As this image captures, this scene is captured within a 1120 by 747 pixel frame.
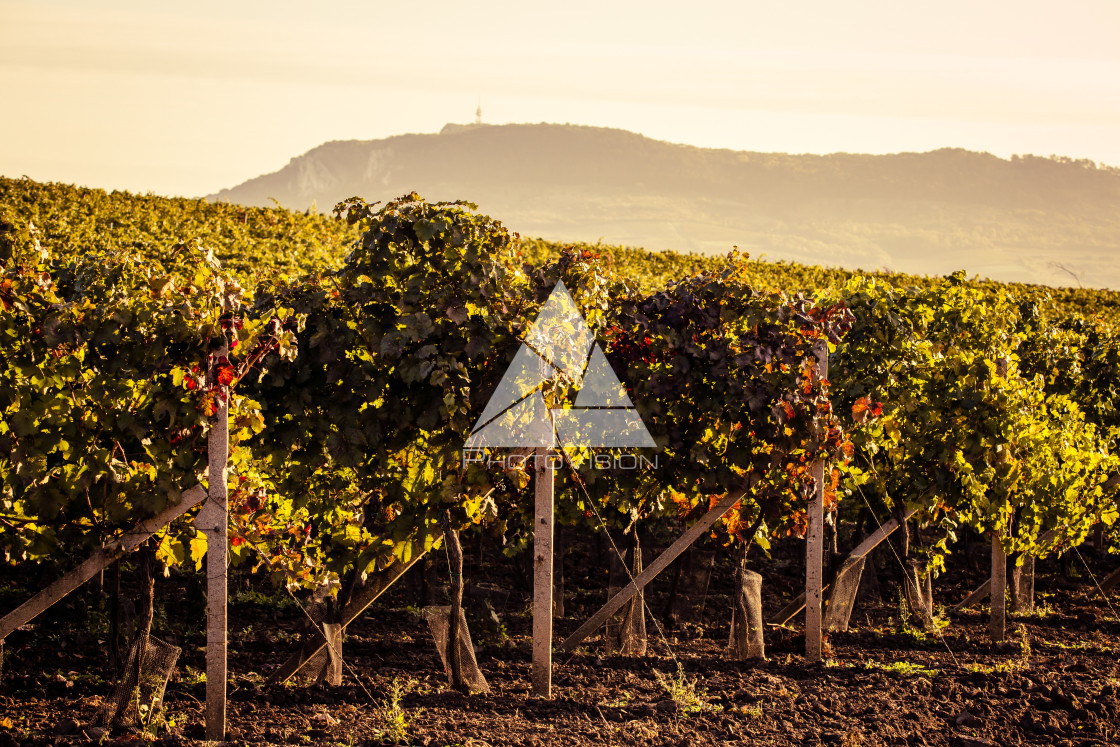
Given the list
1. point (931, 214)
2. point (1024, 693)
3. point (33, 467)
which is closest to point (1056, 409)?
point (1024, 693)

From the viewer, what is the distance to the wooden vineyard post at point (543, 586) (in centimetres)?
492

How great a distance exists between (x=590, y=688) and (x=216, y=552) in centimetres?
216

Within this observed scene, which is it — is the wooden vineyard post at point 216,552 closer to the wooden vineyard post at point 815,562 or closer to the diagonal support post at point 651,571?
the diagonal support post at point 651,571

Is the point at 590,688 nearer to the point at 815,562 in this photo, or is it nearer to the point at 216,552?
the point at 815,562

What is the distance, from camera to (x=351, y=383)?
189 inches

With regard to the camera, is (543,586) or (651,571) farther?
(651,571)

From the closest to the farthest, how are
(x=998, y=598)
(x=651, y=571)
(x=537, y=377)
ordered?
1. (x=537, y=377)
2. (x=651, y=571)
3. (x=998, y=598)

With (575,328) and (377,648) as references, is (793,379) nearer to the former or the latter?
(575,328)

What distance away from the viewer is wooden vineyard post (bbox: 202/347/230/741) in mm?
4246

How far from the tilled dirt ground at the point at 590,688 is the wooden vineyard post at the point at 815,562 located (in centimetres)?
14

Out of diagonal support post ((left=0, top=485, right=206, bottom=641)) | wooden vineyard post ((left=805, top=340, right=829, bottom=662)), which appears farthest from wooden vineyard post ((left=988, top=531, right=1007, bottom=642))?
diagonal support post ((left=0, top=485, right=206, bottom=641))

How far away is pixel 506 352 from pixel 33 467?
90.0 inches

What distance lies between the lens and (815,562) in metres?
5.86

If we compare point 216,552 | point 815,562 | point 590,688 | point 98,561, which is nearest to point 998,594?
point 815,562
